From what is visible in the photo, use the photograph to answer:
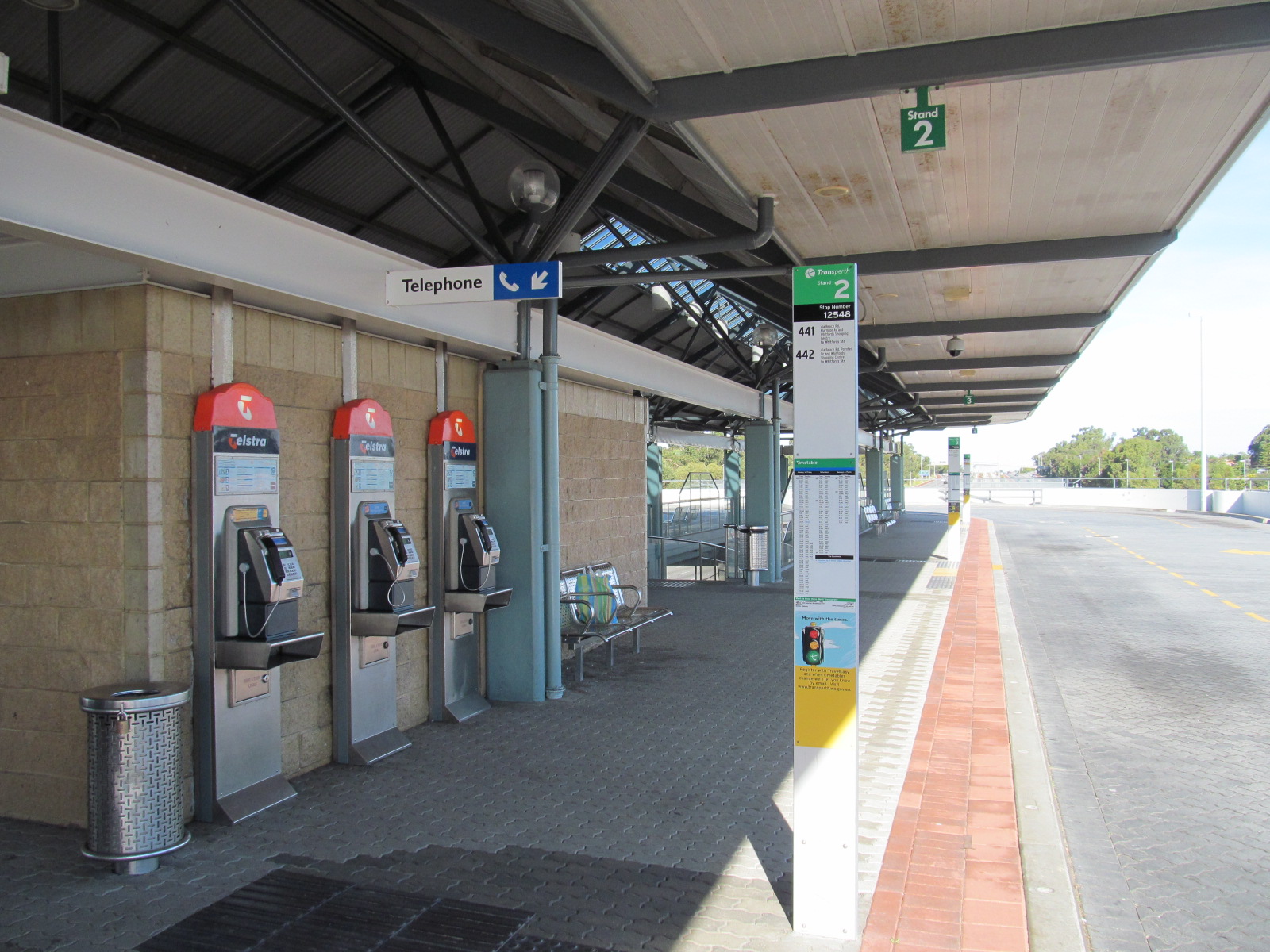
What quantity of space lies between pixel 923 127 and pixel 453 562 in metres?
4.30

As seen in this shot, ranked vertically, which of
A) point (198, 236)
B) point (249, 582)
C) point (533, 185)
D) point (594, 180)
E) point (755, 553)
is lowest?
point (755, 553)

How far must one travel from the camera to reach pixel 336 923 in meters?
3.66

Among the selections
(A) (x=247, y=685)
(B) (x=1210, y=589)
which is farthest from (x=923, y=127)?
(B) (x=1210, y=589)

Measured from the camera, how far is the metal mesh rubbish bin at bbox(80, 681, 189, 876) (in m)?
4.11

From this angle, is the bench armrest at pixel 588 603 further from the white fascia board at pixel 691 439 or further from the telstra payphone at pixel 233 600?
the white fascia board at pixel 691 439

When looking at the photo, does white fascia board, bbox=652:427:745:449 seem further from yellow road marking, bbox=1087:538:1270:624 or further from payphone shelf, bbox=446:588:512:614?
payphone shelf, bbox=446:588:512:614

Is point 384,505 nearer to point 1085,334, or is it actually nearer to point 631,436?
point 631,436

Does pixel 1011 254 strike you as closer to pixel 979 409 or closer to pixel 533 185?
pixel 533 185

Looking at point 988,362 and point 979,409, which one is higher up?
point 979,409

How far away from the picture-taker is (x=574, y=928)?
3600 millimetres

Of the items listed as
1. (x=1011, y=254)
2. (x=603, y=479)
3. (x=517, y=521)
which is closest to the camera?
(x=1011, y=254)

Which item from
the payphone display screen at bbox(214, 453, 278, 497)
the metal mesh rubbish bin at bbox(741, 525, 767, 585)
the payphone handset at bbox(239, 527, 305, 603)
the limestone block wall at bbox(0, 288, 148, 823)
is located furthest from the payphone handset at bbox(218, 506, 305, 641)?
the metal mesh rubbish bin at bbox(741, 525, 767, 585)

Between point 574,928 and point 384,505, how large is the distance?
3.24m

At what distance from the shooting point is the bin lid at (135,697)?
4121mm
